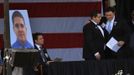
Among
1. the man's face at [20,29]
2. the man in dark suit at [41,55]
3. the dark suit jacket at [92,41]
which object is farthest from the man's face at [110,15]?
the man's face at [20,29]

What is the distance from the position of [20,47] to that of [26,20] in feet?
1.93

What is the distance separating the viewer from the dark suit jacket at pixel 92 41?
509 inches

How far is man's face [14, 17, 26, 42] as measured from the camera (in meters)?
12.3

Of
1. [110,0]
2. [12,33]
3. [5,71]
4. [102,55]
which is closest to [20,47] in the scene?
[12,33]

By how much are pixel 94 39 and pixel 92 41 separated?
0.30ft

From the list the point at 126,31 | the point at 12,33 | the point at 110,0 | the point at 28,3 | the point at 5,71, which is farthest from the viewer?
the point at 110,0

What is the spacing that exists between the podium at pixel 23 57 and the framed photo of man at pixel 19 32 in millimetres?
472

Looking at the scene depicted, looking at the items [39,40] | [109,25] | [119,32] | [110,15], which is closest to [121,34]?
[119,32]

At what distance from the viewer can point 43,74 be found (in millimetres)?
12422

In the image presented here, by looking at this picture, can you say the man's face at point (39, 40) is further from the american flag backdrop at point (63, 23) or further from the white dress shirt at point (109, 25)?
the white dress shirt at point (109, 25)

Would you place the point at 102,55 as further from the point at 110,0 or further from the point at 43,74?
the point at 110,0

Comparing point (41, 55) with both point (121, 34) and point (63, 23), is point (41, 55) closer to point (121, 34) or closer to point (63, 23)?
point (121, 34)

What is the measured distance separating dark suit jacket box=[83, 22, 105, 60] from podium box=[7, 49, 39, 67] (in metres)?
1.43

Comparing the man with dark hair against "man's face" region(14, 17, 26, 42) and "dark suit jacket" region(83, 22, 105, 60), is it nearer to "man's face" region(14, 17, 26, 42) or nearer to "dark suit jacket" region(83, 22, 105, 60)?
"man's face" region(14, 17, 26, 42)
